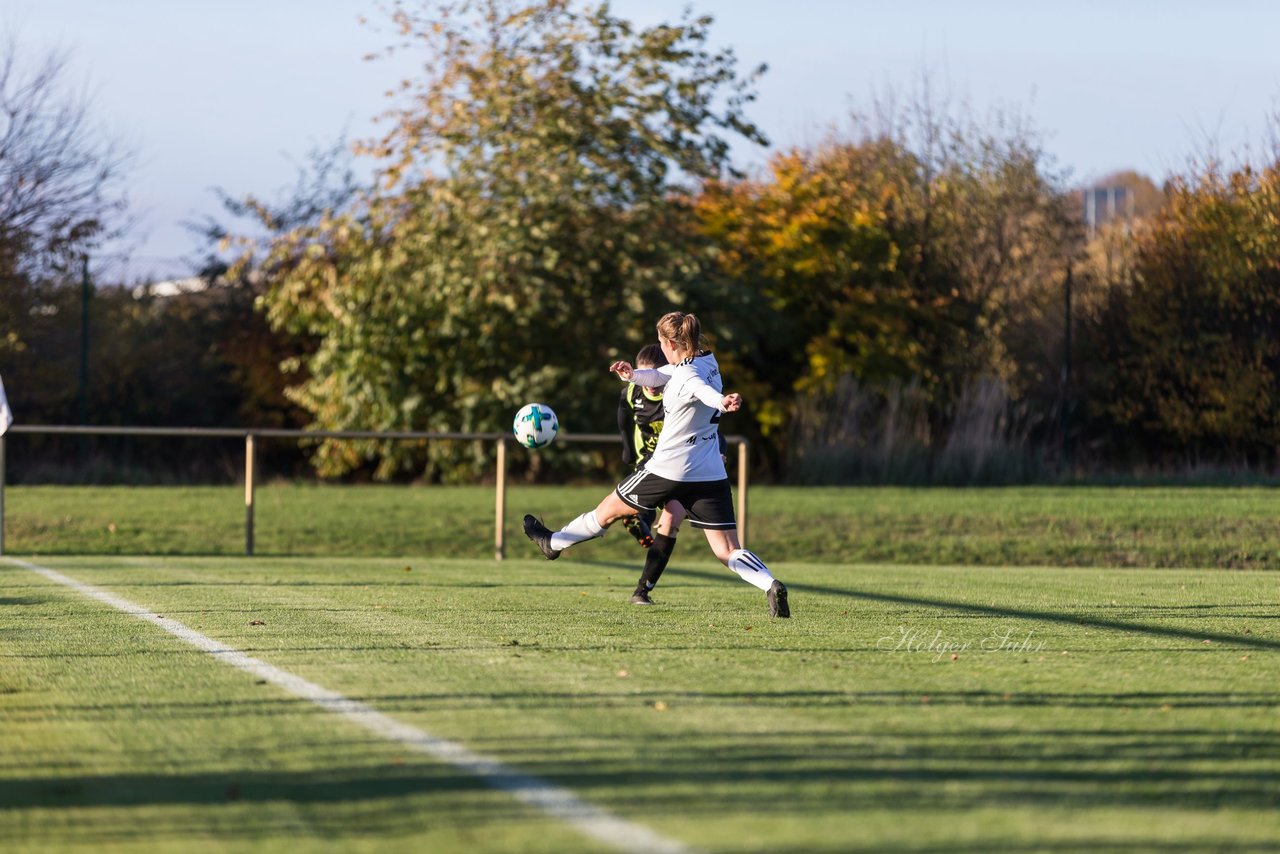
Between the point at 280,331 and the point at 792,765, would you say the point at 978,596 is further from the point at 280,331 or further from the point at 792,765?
the point at 280,331

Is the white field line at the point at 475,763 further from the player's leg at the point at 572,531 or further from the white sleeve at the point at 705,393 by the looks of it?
the white sleeve at the point at 705,393

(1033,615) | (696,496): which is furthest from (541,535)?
(1033,615)

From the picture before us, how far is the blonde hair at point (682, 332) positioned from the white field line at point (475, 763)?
305 centimetres

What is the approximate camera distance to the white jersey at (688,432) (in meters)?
9.07

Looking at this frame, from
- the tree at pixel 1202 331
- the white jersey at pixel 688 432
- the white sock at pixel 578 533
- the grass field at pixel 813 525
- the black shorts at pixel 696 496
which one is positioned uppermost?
the tree at pixel 1202 331

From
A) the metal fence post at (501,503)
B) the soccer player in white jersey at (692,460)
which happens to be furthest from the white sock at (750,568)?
the metal fence post at (501,503)

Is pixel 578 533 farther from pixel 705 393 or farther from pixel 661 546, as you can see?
pixel 705 393

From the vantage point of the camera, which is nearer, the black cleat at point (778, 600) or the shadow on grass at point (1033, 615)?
the shadow on grass at point (1033, 615)

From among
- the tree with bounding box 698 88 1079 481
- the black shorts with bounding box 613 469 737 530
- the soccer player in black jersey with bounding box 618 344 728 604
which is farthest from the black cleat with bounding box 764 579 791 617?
the tree with bounding box 698 88 1079 481

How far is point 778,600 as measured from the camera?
9047 mm

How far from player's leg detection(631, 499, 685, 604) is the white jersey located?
321 mm

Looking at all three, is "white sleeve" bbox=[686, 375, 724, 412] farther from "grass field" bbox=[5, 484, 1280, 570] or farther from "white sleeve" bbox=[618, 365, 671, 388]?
"grass field" bbox=[5, 484, 1280, 570]

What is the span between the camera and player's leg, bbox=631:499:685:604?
963 cm

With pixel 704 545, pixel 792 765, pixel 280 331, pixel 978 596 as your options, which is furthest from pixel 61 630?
pixel 280 331
